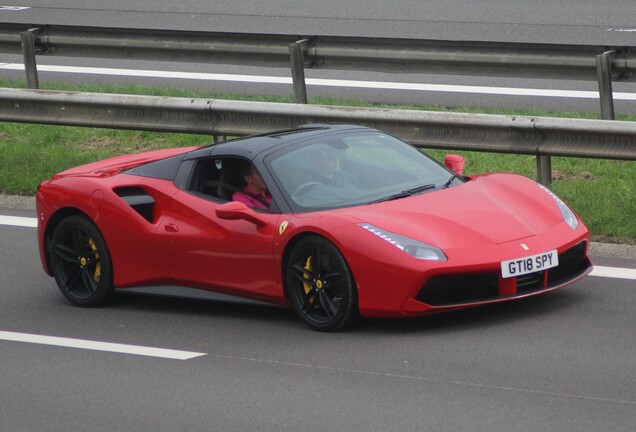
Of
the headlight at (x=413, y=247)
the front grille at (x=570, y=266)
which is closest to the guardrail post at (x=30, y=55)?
the headlight at (x=413, y=247)

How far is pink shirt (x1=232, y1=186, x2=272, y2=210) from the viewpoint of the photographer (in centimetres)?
889

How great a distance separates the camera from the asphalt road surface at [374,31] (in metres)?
16.3

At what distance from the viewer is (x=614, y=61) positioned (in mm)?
12117

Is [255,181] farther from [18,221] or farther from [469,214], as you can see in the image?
[18,221]

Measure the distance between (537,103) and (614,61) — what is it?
11.5 ft

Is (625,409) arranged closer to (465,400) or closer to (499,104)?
(465,400)

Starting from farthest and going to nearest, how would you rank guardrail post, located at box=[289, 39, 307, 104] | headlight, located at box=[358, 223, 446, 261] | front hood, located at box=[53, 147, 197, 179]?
1. guardrail post, located at box=[289, 39, 307, 104]
2. front hood, located at box=[53, 147, 197, 179]
3. headlight, located at box=[358, 223, 446, 261]

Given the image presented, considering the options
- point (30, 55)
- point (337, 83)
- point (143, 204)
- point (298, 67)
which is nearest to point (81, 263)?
point (143, 204)

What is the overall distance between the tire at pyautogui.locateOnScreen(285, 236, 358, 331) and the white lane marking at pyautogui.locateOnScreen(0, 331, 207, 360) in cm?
72

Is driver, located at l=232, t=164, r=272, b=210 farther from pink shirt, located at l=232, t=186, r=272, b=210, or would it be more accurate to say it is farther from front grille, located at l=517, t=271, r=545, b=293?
front grille, located at l=517, t=271, r=545, b=293

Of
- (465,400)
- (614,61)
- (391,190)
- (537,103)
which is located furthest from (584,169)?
(465,400)

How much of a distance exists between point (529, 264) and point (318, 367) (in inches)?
56.9

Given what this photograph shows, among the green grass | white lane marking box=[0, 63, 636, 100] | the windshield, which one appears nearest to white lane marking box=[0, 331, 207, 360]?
the windshield

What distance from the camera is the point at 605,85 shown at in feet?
39.1
